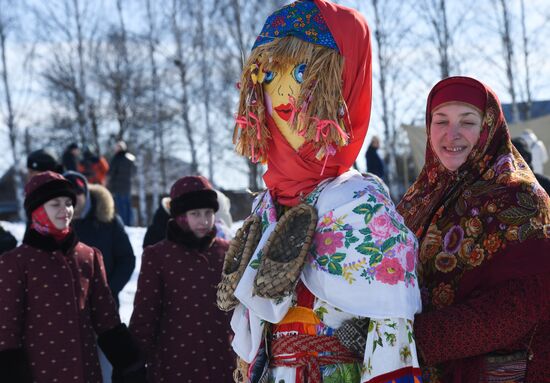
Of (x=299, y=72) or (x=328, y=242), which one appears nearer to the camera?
(x=328, y=242)

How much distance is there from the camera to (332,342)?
204cm

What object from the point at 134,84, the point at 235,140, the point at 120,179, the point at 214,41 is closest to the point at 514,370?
the point at 235,140

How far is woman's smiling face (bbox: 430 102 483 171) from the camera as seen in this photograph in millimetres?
2408

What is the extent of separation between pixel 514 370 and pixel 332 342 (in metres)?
0.61

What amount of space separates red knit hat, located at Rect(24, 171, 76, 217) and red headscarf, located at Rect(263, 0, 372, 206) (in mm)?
2026

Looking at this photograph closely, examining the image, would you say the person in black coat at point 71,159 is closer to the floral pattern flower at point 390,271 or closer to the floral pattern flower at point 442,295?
the floral pattern flower at point 442,295

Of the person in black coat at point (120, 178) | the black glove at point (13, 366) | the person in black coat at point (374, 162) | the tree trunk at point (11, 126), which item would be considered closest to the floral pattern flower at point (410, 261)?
the black glove at point (13, 366)

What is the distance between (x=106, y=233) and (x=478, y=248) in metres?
3.72

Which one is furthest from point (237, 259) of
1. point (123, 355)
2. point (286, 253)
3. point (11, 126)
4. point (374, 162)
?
point (11, 126)

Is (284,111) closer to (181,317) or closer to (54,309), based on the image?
(54,309)

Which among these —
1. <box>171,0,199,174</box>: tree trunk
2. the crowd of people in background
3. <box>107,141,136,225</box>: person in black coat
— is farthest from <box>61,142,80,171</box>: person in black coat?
the crowd of people in background

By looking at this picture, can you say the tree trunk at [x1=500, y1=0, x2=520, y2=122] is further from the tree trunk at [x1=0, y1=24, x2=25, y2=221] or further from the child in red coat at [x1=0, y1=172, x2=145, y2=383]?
the child in red coat at [x1=0, y1=172, x2=145, y2=383]

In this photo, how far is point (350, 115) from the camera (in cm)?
216

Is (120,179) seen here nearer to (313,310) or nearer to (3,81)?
(3,81)
